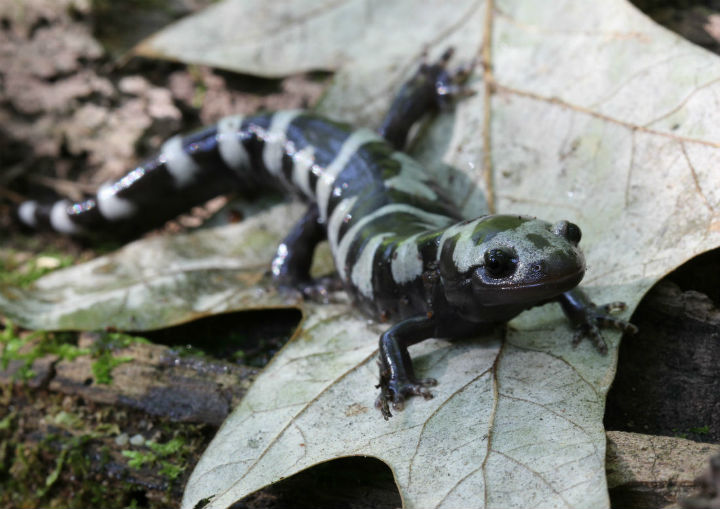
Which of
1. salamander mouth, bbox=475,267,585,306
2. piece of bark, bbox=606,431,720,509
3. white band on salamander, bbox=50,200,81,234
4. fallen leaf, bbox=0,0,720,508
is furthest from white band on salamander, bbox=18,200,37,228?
piece of bark, bbox=606,431,720,509

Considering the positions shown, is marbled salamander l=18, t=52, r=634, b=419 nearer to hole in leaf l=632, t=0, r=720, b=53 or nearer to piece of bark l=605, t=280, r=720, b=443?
piece of bark l=605, t=280, r=720, b=443

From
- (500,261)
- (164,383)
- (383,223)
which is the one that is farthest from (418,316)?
(164,383)

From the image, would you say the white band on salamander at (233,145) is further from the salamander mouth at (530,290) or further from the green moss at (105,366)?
the salamander mouth at (530,290)

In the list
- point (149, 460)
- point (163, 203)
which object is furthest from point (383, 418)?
point (163, 203)

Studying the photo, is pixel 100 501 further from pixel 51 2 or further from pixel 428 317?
pixel 51 2

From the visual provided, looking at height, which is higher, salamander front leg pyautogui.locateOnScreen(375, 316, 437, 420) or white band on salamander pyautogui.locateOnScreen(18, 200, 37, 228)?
salamander front leg pyautogui.locateOnScreen(375, 316, 437, 420)

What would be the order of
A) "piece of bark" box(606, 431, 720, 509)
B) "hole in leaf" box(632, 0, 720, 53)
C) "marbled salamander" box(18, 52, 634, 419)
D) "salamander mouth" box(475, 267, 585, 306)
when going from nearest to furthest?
"piece of bark" box(606, 431, 720, 509)
"salamander mouth" box(475, 267, 585, 306)
"marbled salamander" box(18, 52, 634, 419)
"hole in leaf" box(632, 0, 720, 53)

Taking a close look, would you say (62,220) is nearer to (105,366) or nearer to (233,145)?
(233,145)
